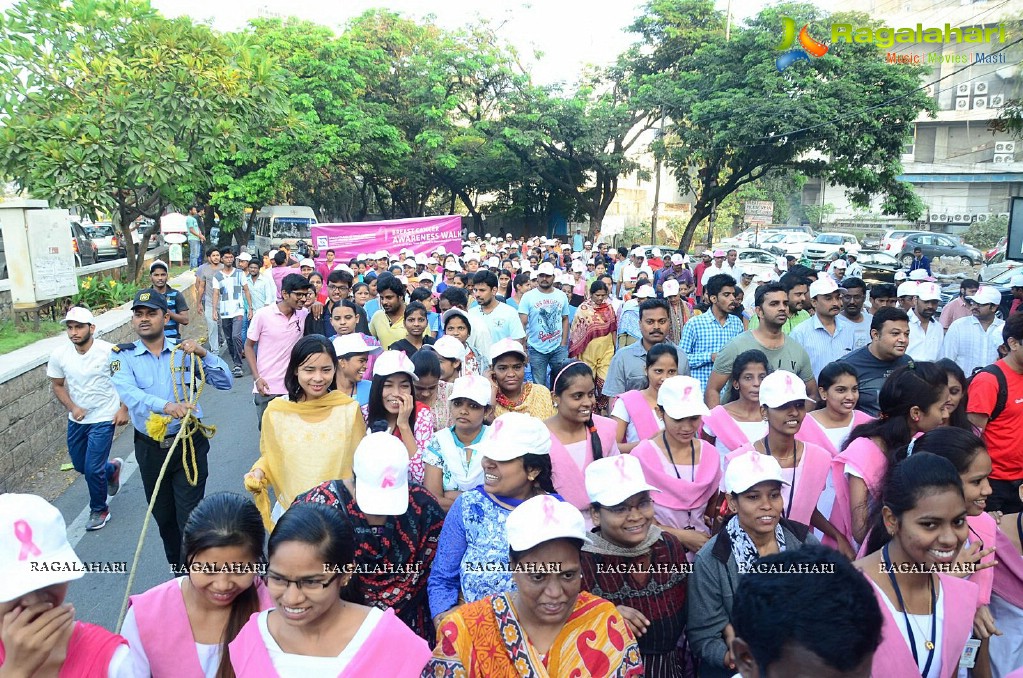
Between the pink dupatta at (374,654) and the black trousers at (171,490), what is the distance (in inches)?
106

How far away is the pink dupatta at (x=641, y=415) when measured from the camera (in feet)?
15.9

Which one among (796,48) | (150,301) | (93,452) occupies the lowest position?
(93,452)

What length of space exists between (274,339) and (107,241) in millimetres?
23277

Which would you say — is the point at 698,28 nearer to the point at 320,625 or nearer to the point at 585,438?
the point at 585,438

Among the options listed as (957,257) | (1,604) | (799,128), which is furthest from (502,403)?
(957,257)

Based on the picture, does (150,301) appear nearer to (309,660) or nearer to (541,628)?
(309,660)

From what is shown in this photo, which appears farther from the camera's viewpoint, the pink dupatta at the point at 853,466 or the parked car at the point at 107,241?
the parked car at the point at 107,241

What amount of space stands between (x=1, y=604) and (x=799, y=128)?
2336cm

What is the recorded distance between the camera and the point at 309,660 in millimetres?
2303

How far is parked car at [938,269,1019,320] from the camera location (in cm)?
1068

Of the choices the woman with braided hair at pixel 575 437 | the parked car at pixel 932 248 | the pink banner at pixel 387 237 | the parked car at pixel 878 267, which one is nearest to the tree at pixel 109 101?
the pink banner at pixel 387 237

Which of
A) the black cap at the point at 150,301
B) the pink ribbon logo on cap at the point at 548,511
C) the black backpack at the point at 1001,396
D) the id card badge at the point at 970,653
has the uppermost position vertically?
the black cap at the point at 150,301

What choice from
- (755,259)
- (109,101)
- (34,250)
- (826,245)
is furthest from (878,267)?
(34,250)

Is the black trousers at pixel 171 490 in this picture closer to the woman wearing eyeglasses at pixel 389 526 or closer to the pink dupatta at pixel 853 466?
the woman wearing eyeglasses at pixel 389 526
